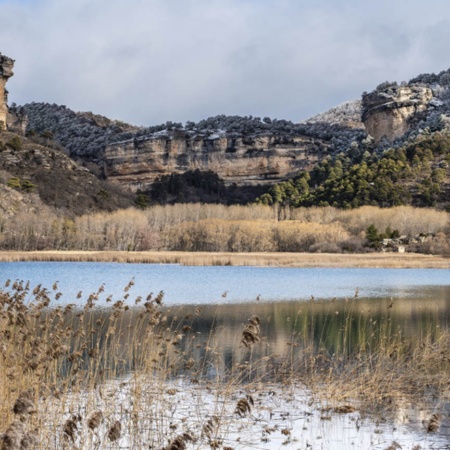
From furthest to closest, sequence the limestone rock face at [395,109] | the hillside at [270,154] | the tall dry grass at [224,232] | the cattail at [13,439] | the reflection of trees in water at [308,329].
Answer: the limestone rock face at [395,109] < the hillside at [270,154] < the tall dry grass at [224,232] < the reflection of trees in water at [308,329] < the cattail at [13,439]

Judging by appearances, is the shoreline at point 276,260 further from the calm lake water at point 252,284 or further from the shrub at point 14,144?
the shrub at point 14,144

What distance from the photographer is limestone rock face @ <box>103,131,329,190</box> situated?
496 ft

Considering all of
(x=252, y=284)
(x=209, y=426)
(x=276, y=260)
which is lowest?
(x=209, y=426)

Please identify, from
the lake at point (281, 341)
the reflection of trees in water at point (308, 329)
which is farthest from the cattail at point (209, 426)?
the reflection of trees in water at point (308, 329)

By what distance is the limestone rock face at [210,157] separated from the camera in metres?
151

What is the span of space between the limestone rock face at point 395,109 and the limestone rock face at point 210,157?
1969cm

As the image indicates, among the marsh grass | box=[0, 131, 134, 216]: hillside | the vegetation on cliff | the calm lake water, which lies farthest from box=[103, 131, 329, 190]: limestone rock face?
the marsh grass

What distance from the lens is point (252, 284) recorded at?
34.6 m

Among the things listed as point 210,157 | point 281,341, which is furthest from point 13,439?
point 210,157

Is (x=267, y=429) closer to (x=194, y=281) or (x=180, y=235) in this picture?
(x=194, y=281)

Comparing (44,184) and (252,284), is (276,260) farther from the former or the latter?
(44,184)

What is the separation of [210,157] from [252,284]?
402 feet

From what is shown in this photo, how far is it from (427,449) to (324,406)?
7.07 ft

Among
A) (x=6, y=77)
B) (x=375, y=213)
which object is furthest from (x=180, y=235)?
(x=6, y=77)
